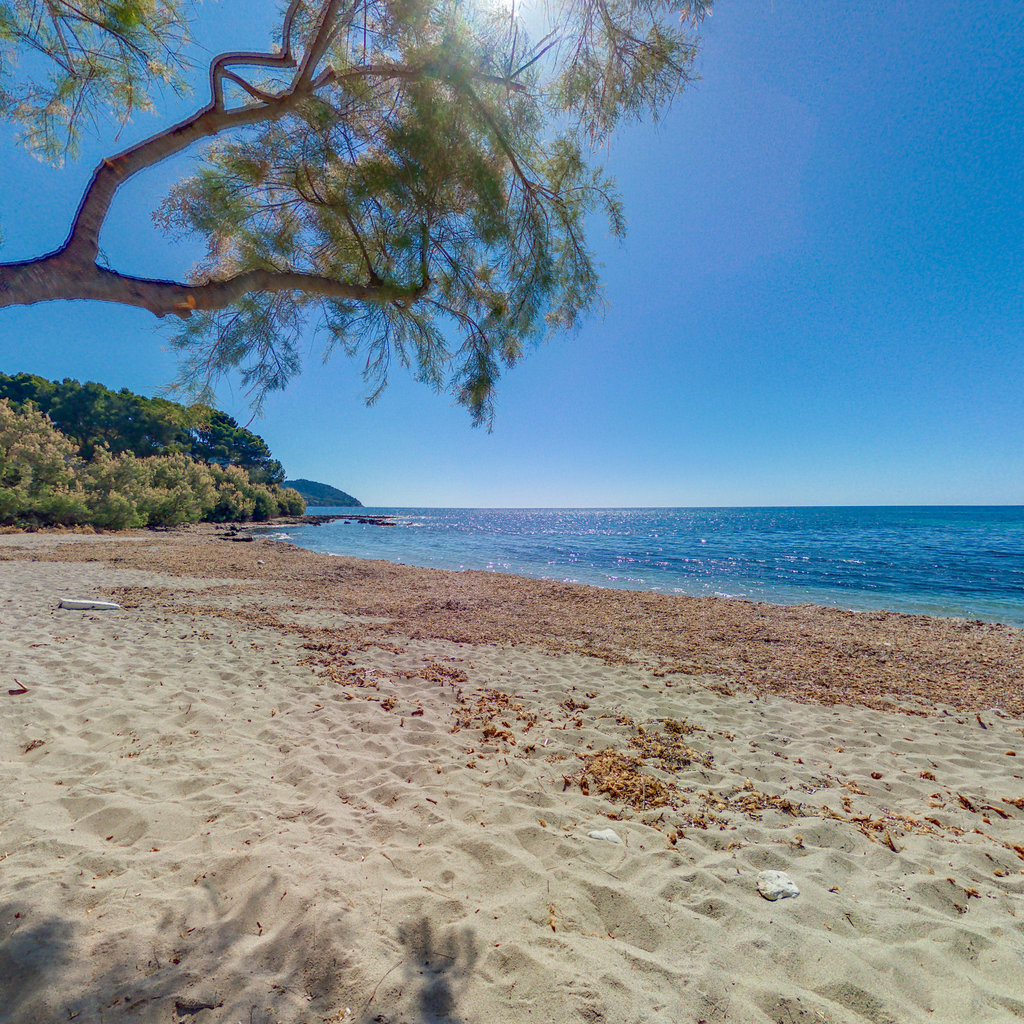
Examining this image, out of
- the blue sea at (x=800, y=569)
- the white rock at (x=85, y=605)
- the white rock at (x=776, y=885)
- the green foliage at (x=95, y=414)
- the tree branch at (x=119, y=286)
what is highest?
the green foliage at (x=95, y=414)

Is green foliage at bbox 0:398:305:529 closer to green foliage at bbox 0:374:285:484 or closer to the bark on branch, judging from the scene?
green foliage at bbox 0:374:285:484

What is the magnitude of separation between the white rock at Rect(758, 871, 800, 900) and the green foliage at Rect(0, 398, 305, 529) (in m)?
30.4

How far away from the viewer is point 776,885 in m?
2.35

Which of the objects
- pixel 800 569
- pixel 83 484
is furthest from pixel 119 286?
pixel 83 484

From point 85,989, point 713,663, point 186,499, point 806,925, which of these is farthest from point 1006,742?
point 186,499

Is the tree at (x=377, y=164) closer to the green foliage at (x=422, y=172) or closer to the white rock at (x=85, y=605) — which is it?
the green foliage at (x=422, y=172)

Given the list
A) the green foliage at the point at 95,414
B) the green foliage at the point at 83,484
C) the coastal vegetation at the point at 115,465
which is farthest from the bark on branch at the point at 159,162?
the green foliage at the point at 95,414

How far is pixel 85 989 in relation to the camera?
1603 mm

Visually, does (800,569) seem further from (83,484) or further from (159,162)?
(83,484)

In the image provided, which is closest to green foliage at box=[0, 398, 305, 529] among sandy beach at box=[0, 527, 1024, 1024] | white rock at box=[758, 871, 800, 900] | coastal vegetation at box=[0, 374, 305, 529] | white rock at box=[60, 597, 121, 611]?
coastal vegetation at box=[0, 374, 305, 529]

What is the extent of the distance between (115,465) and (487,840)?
1366 inches

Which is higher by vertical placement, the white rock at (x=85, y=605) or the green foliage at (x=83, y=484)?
the green foliage at (x=83, y=484)

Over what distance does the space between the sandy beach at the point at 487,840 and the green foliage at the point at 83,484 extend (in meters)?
23.1

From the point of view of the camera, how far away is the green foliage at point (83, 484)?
2172 cm
